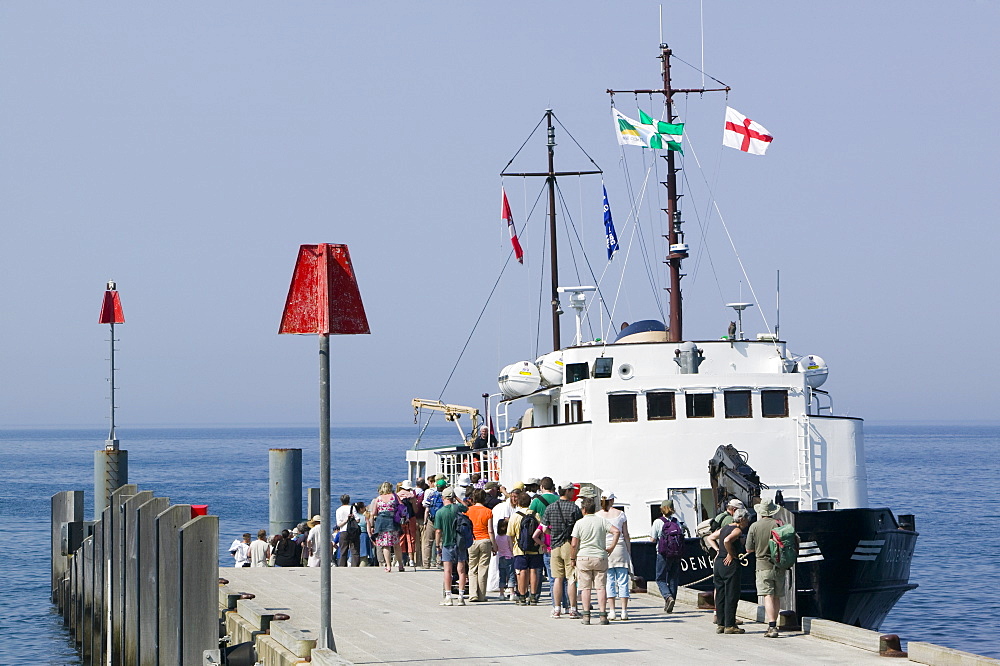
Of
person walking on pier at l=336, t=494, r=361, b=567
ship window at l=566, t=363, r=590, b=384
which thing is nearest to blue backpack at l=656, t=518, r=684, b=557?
person walking on pier at l=336, t=494, r=361, b=567

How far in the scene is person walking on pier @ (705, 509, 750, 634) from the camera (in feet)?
46.3

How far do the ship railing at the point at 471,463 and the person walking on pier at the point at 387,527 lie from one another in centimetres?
828

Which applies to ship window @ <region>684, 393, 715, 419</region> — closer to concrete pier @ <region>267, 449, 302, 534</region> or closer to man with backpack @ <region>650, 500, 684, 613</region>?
man with backpack @ <region>650, 500, 684, 613</region>

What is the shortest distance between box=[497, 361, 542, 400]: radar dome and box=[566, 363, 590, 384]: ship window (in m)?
1.44

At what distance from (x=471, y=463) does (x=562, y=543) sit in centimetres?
1927

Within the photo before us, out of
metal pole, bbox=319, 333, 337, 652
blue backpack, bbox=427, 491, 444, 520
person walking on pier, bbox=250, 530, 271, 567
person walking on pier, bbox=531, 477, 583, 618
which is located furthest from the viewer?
person walking on pier, bbox=250, 530, 271, 567

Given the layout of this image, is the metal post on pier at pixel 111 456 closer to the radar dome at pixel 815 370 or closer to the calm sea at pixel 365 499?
the calm sea at pixel 365 499

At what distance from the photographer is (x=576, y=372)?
27000 millimetres

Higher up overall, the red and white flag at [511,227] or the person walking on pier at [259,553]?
the red and white flag at [511,227]

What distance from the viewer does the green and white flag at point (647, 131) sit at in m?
28.1

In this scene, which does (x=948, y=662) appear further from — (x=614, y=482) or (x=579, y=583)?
(x=614, y=482)

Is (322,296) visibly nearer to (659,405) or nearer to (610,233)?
(659,405)

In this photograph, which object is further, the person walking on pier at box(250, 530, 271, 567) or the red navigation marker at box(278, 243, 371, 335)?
the person walking on pier at box(250, 530, 271, 567)

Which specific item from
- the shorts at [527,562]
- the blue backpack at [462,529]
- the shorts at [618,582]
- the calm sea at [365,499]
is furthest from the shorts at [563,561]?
the calm sea at [365,499]
